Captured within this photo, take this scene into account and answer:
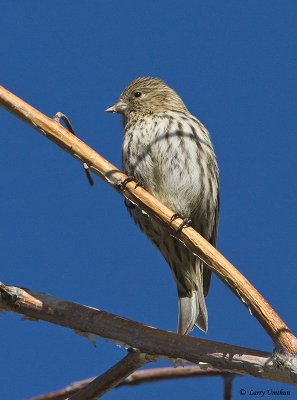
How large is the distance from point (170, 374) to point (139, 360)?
148mm

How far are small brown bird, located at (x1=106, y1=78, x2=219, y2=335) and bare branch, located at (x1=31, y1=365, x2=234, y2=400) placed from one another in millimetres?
1468

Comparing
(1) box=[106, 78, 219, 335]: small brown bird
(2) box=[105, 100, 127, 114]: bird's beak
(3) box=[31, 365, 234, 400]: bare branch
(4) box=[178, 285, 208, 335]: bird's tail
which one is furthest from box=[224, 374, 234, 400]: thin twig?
(2) box=[105, 100, 127, 114]: bird's beak

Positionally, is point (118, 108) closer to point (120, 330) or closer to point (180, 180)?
point (180, 180)

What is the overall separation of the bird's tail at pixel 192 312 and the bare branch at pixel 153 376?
129 cm

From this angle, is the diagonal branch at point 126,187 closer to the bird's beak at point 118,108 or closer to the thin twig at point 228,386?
the thin twig at point 228,386

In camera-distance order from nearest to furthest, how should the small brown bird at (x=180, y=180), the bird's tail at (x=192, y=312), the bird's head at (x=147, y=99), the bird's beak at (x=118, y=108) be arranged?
the bird's tail at (x=192, y=312), the small brown bird at (x=180, y=180), the bird's head at (x=147, y=99), the bird's beak at (x=118, y=108)

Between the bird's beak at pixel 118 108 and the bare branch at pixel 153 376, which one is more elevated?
the bird's beak at pixel 118 108

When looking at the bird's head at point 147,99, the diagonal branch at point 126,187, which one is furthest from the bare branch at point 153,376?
the bird's head at point 147,99

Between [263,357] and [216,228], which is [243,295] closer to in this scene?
[263,357]

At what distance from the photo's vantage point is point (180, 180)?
4.98 meters

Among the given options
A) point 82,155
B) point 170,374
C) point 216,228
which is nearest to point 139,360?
point 170,374

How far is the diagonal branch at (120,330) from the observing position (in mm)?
2773

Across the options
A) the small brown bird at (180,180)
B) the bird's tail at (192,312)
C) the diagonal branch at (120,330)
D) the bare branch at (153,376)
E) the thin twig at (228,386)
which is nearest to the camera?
the thin twig at (228,386)

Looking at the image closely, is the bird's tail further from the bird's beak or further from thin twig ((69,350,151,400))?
the bird's beak
